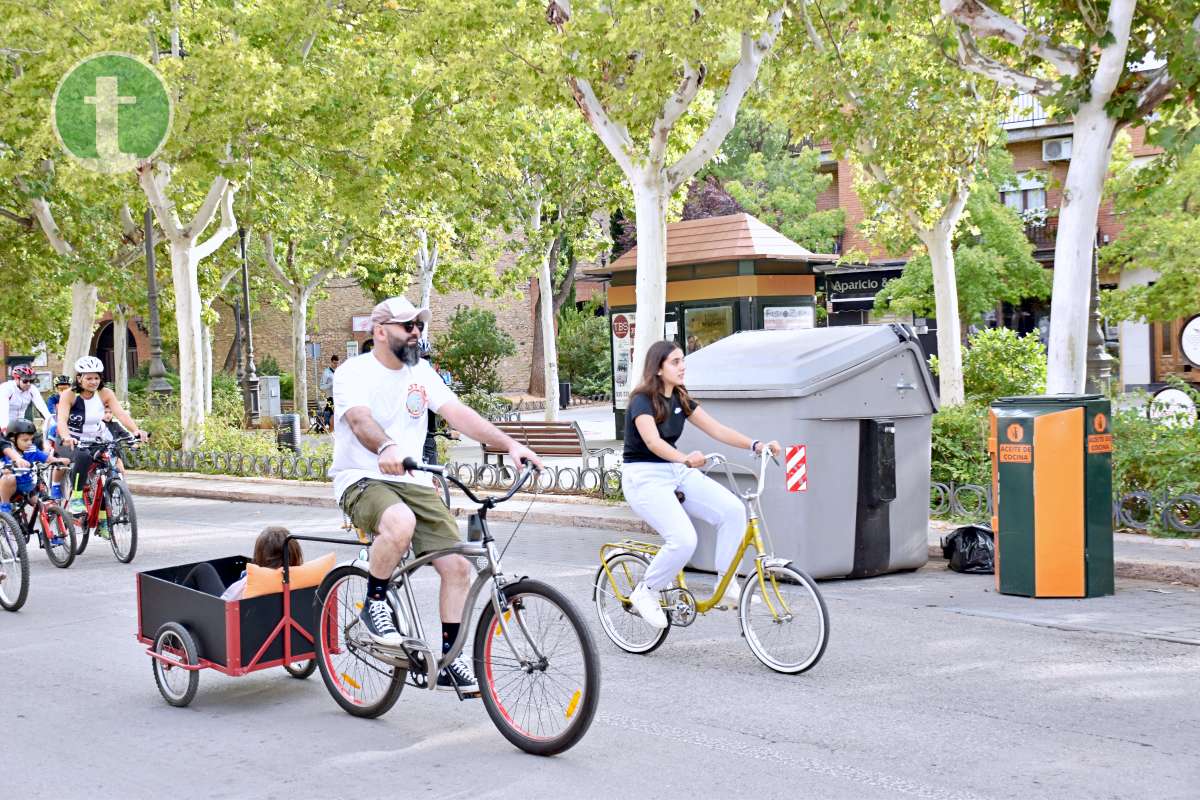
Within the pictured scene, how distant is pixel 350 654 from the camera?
19.7ft

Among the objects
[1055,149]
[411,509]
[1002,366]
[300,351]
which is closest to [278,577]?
[411,509]

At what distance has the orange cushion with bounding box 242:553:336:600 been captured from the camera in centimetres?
598

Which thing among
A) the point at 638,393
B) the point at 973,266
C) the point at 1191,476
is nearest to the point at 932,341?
the point at 973,266

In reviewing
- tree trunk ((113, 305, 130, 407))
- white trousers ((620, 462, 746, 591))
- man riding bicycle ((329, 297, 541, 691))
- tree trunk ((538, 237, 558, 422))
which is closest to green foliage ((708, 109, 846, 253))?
tree trunk ((538, 237, 558, 422))

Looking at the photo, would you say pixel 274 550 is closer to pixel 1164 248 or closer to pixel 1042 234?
pixel 1164 248

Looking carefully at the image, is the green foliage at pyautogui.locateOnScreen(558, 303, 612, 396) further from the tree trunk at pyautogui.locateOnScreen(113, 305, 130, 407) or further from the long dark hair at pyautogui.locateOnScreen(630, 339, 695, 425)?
the long dark hair at pyautogui.locateOnScreen(630, 339, 695, 425)

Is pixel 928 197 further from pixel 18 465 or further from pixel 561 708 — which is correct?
pixel 561 708

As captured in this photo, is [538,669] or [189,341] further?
[189,341]

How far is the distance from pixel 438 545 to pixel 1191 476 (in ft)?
23.8

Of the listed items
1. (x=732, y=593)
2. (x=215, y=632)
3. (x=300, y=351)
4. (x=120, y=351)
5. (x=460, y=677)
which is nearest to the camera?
(x=460, y=677)

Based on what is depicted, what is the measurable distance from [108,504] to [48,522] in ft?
1.82

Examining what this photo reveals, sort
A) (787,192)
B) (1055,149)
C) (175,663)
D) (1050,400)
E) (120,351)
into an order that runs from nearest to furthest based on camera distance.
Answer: (175,663) → (1050,400) → (120,351) → (1055,149) → (787,192)

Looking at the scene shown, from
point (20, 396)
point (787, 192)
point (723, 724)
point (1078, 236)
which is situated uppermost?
point (787, 192)

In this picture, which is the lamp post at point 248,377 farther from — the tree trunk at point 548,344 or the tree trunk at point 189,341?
the tree trunk at point 189,341
